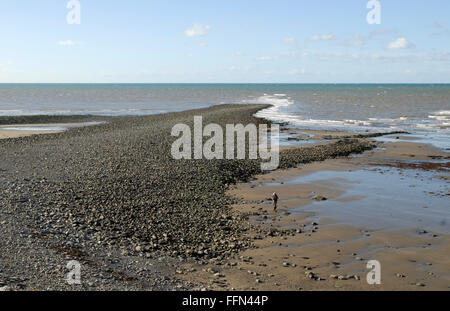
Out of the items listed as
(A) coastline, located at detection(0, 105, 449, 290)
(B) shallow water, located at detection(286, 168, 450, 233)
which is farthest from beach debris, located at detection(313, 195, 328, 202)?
(A) coastline, located at detection(0, 105, 449, 290)

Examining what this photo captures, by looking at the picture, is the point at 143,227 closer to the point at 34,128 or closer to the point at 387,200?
the point at 387,200

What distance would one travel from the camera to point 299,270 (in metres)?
10.9

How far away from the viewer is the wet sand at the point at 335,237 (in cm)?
1030

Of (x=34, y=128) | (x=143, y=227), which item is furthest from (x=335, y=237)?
(x=34, y=128)

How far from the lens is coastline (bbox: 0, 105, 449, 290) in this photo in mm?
9930

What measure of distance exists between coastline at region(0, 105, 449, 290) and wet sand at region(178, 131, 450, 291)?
8 cm

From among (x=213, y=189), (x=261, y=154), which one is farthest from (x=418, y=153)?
(x=213, y=189)

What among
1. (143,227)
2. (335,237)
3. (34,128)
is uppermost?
(34,128)

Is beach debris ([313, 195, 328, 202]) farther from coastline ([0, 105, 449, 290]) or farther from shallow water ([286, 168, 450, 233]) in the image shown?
coastline ([0, 105, 449, 290])

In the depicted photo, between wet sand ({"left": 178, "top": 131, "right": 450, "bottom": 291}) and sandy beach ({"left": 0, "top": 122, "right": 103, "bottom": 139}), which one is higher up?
sandy beach ({"left": 0, "top": 122, "right": 103, "bottom": 139})

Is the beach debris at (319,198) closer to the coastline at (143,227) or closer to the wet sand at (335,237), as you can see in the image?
the wet sand at (335,237)

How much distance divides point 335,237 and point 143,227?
248 inches

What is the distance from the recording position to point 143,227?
42.8 feet
